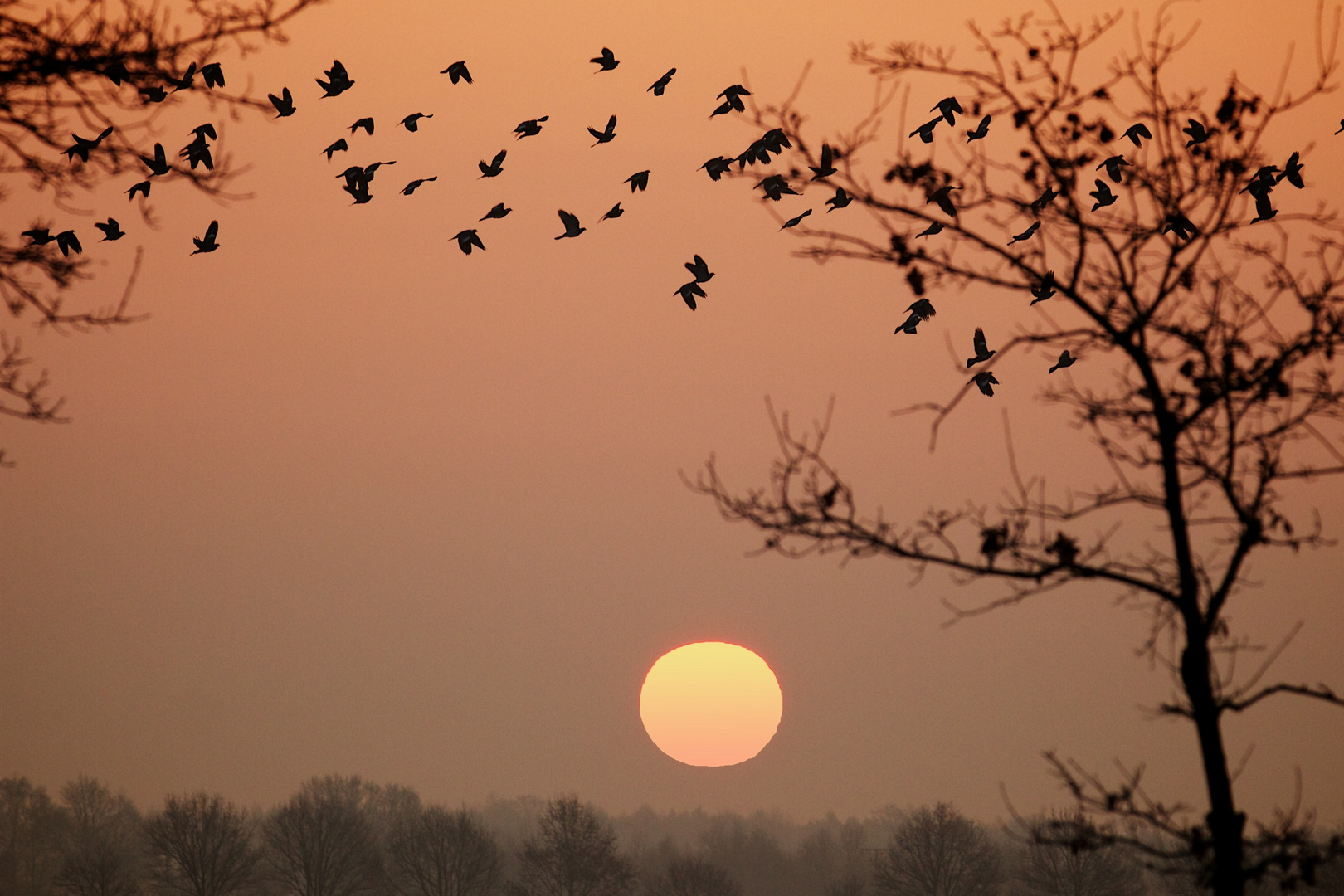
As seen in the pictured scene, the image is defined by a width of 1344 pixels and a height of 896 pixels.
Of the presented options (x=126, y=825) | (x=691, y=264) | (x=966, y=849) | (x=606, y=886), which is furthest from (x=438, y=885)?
(x=691, y=264)

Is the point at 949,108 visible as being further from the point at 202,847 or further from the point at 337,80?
the point at 202,847

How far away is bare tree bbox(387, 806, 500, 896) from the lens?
6169 cm

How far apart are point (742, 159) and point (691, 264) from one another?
151 centimetres

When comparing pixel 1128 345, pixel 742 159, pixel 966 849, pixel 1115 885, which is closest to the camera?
pixel 1128 345

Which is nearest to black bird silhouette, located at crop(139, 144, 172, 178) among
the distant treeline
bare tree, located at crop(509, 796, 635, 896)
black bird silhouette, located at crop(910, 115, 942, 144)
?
black bird silhouette, located at crop(910, 115, 942, 144)

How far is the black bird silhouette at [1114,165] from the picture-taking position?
22.1 feet

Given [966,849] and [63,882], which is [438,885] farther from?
[966,849]

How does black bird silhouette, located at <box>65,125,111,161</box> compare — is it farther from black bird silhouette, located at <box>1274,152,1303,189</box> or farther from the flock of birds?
black bird silhouette, located at <box>1274,152,1303,189</box>

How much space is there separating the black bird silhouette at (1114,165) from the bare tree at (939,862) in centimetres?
5520

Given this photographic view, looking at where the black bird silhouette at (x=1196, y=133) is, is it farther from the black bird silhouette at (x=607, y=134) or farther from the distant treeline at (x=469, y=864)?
the distant treeline at (x=469, y=864)

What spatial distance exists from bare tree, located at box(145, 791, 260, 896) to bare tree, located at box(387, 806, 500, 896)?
7520 mm

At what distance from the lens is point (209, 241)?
8.94 metres

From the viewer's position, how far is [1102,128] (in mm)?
6688

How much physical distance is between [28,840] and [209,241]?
9976 cm
